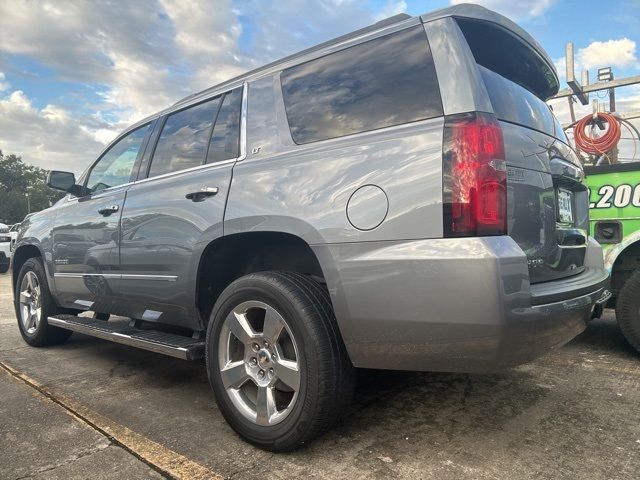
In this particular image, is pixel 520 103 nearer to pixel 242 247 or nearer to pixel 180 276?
pixel 242 247

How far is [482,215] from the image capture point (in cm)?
192

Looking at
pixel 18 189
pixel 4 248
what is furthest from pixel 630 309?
pixel 18 189

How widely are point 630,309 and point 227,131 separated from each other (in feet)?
11.0

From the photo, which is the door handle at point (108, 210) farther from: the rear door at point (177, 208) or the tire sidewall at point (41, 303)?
the tire sidewall at point (41, 303)

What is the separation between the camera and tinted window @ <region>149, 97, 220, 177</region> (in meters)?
3.21

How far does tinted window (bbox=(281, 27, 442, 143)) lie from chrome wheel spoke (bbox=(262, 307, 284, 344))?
891 millimetres

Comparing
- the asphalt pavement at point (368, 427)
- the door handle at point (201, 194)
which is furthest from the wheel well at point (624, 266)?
the door handle at point (201, 194)

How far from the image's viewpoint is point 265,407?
240 cm

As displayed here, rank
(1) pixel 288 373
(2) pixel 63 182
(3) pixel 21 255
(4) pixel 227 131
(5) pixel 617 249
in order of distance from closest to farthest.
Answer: (1) pixel 288 373
(4) pixel 227 131
(5) pixel 617 249
(2) pixel 63 182
(3) pixel 21 255

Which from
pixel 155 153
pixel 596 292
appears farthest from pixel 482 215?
pixel 155 153

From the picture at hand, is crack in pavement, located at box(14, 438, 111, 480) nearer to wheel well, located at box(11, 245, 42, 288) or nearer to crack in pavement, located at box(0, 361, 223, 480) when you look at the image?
crack in pavement, located at box(0, 361, 223, 480)

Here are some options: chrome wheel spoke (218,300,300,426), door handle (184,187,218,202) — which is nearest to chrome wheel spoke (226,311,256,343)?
chrome wheel spoke (218,300,300,426)

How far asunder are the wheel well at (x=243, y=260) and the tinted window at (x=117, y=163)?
4.39 feet

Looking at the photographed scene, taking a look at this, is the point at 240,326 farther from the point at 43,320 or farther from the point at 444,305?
the point at 43,320
